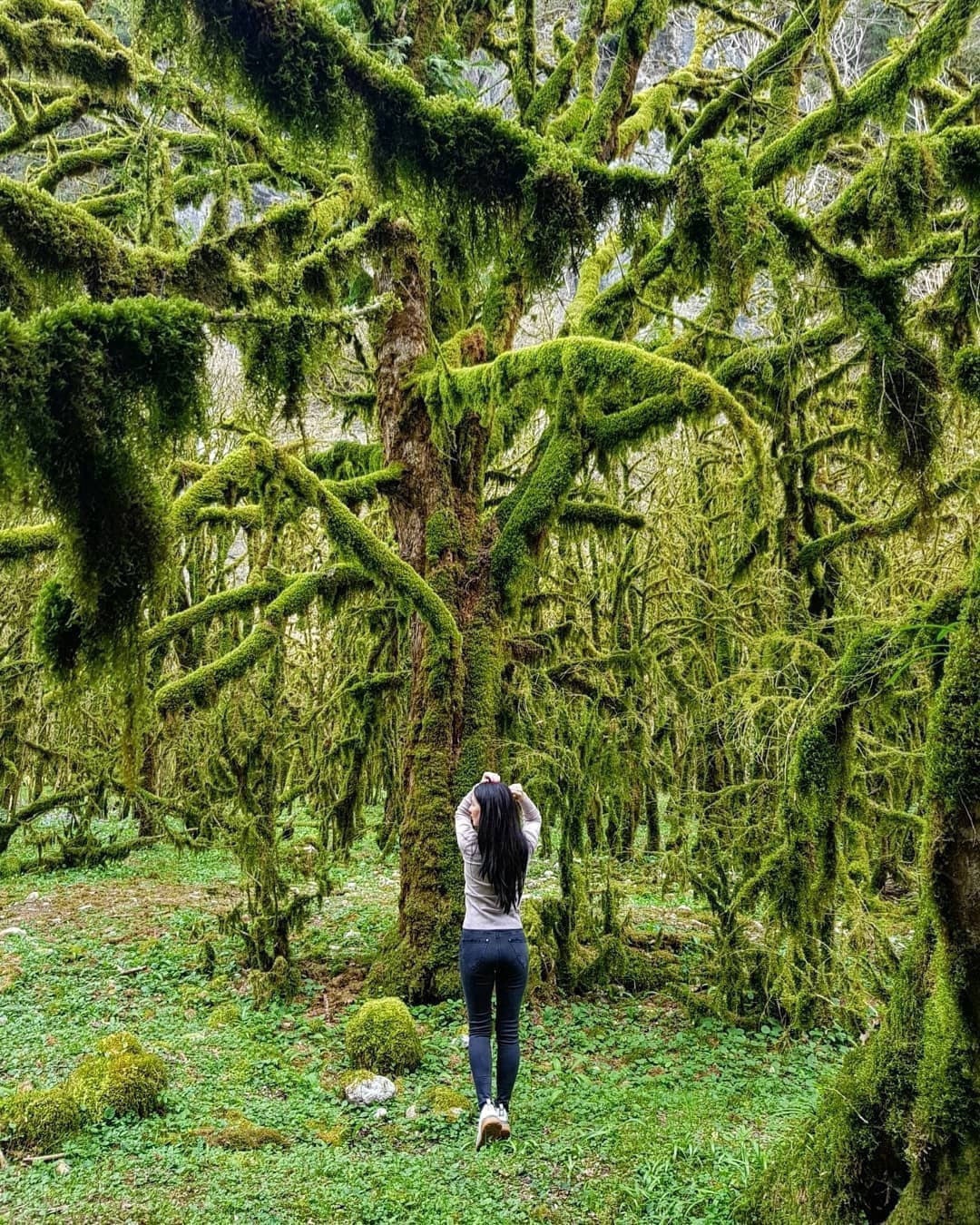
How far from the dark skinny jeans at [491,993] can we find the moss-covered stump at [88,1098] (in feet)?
6.61

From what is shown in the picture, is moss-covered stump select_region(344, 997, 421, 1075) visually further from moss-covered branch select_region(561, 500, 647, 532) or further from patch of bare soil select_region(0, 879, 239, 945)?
moss-covered branch select_region(561, 500, 647, 532)

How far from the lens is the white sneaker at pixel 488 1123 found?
185 inches

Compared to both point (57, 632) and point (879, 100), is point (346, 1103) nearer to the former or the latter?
point (57, 632)

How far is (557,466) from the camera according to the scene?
247 inches

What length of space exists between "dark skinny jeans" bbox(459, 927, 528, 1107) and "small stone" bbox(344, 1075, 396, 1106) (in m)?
0.84

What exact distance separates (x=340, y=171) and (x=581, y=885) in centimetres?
656

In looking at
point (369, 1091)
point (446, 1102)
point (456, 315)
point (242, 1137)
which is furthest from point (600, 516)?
point (242, 1137)

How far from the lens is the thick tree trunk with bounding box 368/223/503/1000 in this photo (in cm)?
682

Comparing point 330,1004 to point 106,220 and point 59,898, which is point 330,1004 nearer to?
point 59,898

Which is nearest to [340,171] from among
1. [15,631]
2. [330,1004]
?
[330,1004]

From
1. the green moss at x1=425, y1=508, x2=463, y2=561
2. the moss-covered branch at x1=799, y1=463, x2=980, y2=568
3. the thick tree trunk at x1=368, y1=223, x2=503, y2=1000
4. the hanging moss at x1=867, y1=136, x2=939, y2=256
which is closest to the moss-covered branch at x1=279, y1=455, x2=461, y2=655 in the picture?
the thick tree trunk at x1=368, y1=223, x2=503, y2=1000

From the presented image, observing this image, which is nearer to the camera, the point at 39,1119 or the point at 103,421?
the point at 103,421

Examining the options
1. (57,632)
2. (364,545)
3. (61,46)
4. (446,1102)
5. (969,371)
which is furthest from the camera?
(364,545)

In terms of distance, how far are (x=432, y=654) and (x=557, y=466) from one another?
6.18ft
